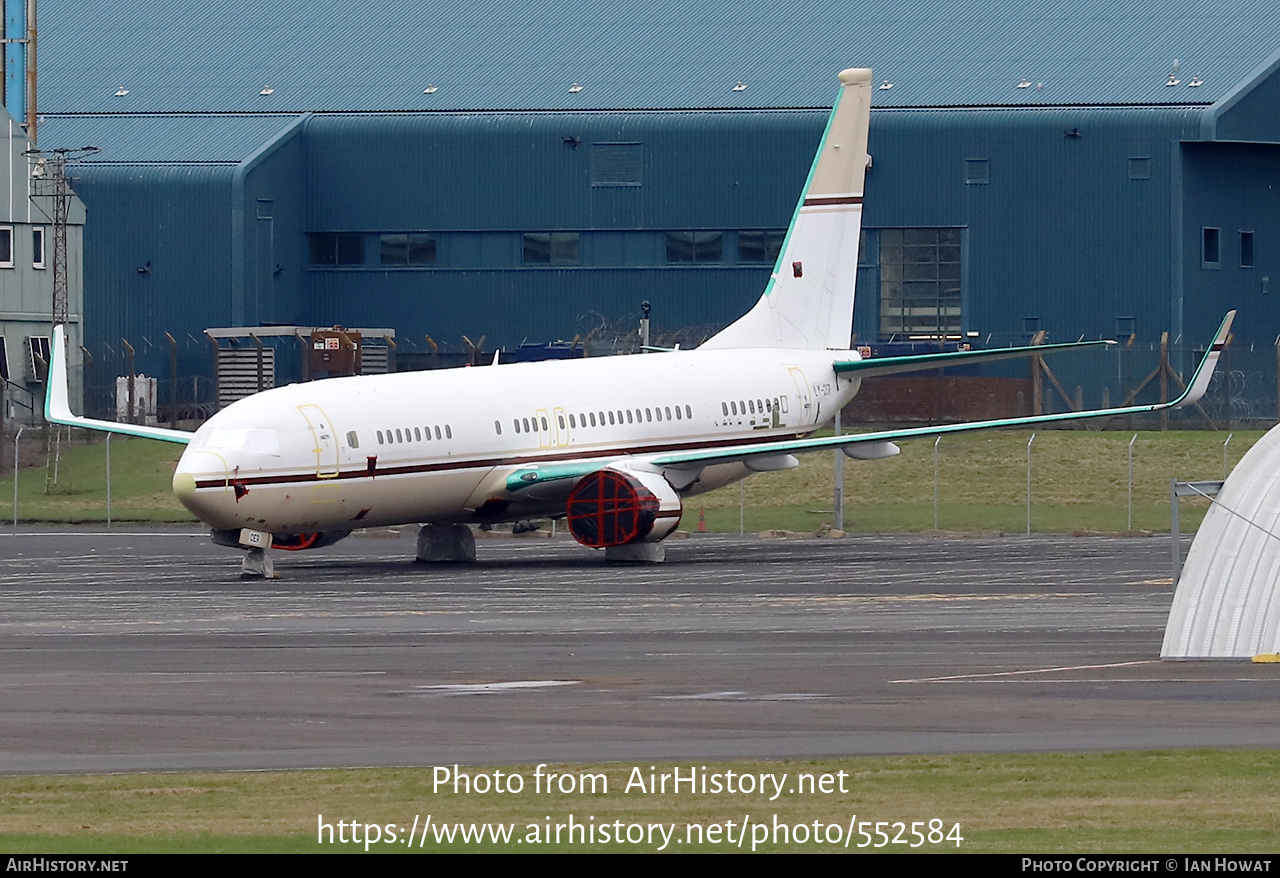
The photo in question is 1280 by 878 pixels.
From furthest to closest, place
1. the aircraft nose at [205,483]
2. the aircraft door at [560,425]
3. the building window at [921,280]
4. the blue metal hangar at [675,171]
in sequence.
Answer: the building window at [921,280], the blue metal hangar at [675,171], the aircraft door at [560,425], the aircraft nose at [205,483]

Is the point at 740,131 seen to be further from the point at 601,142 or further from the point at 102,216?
the point at 102,216

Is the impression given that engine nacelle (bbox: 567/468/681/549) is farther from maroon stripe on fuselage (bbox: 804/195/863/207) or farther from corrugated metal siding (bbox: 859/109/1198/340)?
corrugated metal siding (bbox: 859/109/1198/340)

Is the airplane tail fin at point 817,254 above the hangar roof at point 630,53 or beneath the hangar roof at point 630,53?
beneath

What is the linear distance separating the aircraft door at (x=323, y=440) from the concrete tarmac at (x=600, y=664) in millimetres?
1921

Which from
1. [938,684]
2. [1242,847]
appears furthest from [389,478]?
[1242,847]

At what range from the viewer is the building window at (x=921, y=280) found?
80.2 metres

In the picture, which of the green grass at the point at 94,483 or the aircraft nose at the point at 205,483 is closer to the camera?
the aircraft nose at the point at 205,483

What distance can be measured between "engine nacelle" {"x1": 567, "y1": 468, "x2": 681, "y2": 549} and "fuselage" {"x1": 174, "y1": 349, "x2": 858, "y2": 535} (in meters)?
0.70

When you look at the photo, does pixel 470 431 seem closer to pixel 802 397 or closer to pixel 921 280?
pixel 802 397

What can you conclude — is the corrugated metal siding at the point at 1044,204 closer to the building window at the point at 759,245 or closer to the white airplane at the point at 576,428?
the building window at the point at 759,245

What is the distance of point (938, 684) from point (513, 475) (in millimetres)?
20911

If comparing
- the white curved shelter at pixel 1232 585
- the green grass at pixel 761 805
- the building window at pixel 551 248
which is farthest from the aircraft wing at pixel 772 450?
the building window at pixel 551 248

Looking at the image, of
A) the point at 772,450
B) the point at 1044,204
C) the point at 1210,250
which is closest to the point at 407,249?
the point at 1044,204

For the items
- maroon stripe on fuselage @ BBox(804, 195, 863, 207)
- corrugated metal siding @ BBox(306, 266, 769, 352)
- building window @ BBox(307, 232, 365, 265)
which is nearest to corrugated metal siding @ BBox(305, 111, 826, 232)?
building window @ BBox(307, 232, 365, 265)
